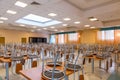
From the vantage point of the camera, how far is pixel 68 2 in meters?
5.25

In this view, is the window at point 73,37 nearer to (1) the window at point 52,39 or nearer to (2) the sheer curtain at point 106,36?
(2) the sheer curtain at point 106,36

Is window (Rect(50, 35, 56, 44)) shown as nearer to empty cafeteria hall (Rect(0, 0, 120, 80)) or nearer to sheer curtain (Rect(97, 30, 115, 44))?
empty cafeteria hall (Rect(0, 0, 120, 80))

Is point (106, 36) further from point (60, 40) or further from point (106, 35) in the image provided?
point (60, 40)

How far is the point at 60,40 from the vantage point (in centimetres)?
1956

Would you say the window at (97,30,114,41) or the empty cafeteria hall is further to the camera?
the window at (97,30,114,41)

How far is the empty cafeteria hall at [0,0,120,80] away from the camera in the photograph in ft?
7.16

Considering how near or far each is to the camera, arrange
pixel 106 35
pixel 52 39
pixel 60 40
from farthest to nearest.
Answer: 1. pixel 52 39
2. pixel 60 40
3. pixel 106 35

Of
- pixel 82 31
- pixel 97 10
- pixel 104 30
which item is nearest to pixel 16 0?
pixel 97 10

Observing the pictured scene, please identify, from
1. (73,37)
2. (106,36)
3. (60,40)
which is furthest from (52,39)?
(106,36)

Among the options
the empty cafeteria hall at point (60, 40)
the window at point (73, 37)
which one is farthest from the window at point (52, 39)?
the window at point (73, 37)

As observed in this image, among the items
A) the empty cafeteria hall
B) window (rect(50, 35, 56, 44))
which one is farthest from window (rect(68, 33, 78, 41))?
window (rect(50, 35, 56, 44))

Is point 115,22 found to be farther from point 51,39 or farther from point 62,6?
point 51,39

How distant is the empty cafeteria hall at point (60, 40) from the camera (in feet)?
7.16

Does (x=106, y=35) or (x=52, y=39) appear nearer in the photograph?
(x=106, y=35)
